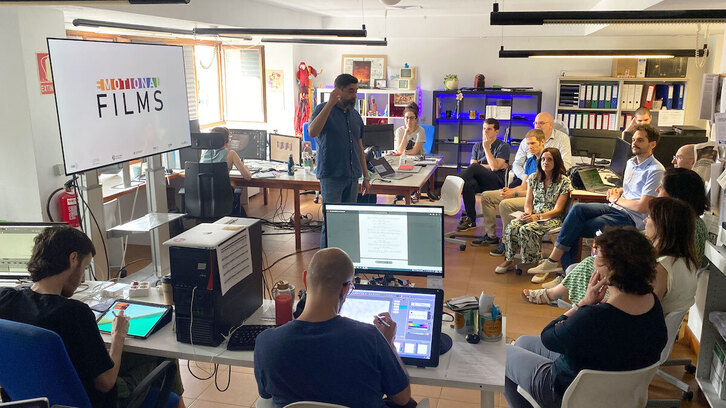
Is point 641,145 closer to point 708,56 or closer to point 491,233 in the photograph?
point 491,233

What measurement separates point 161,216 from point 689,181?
326 cm

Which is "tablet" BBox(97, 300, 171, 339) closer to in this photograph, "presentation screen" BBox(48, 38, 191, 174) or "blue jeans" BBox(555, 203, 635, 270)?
"presentation screen" BBox(48, 38, 191, 174)

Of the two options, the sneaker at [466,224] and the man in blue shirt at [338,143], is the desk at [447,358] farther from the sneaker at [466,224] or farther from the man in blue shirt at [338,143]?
the sneaker at [466,224]

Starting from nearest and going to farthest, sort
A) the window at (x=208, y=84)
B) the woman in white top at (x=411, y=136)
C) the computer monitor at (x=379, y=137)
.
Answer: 1. the computer monitor at (x=379, y=137)
2. the woman in white top at (x=411, y=136)
3. the window at (x=208, y=84)

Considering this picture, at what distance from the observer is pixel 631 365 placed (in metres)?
2.23

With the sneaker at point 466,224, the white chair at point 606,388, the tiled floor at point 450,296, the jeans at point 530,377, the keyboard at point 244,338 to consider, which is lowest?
the tiled floor at point 450,296

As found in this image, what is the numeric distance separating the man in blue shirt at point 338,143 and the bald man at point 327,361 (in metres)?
2.85

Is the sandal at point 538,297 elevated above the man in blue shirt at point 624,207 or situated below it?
below

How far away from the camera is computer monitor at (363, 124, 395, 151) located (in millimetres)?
6945

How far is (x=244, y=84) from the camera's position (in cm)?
916

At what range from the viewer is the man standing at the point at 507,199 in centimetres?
571

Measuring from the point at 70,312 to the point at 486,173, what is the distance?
520 cm

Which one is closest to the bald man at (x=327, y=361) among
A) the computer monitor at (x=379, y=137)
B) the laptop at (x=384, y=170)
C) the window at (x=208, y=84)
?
the laptop at (x=384, y=170)

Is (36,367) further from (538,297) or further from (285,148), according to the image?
(285,148)
